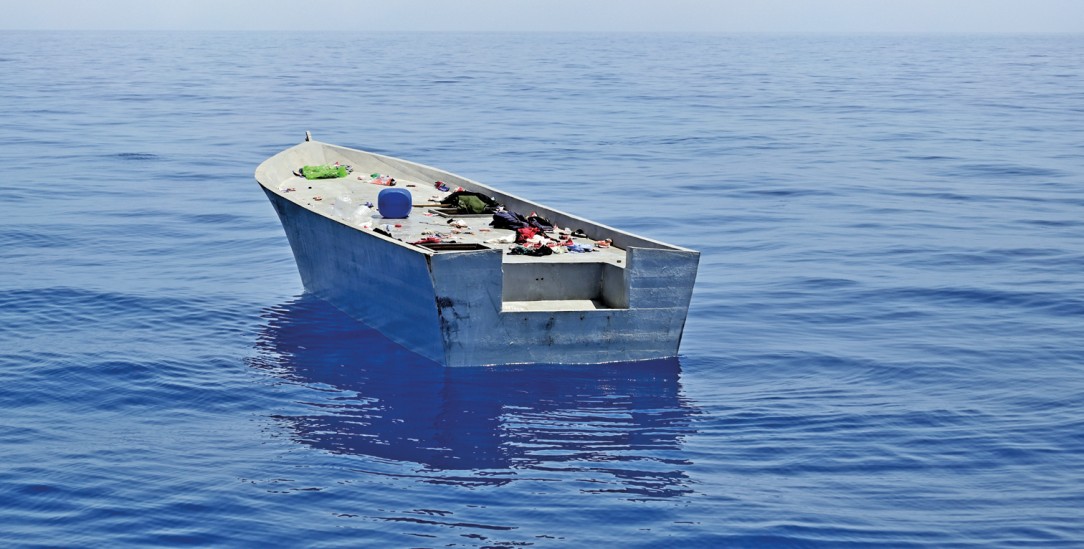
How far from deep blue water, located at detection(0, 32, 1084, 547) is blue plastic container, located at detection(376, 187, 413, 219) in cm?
175

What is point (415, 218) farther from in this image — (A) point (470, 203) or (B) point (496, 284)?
(B) point (496, 284)

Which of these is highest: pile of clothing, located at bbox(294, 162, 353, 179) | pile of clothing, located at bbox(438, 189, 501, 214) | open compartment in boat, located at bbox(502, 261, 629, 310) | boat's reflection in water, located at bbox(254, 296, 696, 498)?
pile of clothing, located at bbox(294, 162, 353, 179)

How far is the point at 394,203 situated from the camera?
55.0 feet

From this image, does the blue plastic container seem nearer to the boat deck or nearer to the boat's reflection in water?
the boat deck

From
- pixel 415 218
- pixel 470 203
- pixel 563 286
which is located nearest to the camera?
pixel 563 286

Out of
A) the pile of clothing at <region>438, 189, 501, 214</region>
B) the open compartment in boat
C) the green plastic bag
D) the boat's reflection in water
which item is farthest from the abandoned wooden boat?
the green plastic bag

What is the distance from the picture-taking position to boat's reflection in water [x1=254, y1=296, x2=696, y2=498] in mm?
11289

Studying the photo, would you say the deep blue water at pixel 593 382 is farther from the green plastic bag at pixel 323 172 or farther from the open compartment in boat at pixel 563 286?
the green plastic bag at pixel 323 172

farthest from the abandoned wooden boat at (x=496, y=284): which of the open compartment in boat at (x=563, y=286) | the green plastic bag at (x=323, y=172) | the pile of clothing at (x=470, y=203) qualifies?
the green plastic bag at (x=323, y=172)

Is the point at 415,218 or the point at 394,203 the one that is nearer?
the point at 394,203

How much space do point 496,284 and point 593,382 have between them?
165cm

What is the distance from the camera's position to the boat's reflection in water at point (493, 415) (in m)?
11.3

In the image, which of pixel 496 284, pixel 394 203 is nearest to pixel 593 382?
pixel 496 284

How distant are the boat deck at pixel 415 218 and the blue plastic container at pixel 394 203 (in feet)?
0.35
